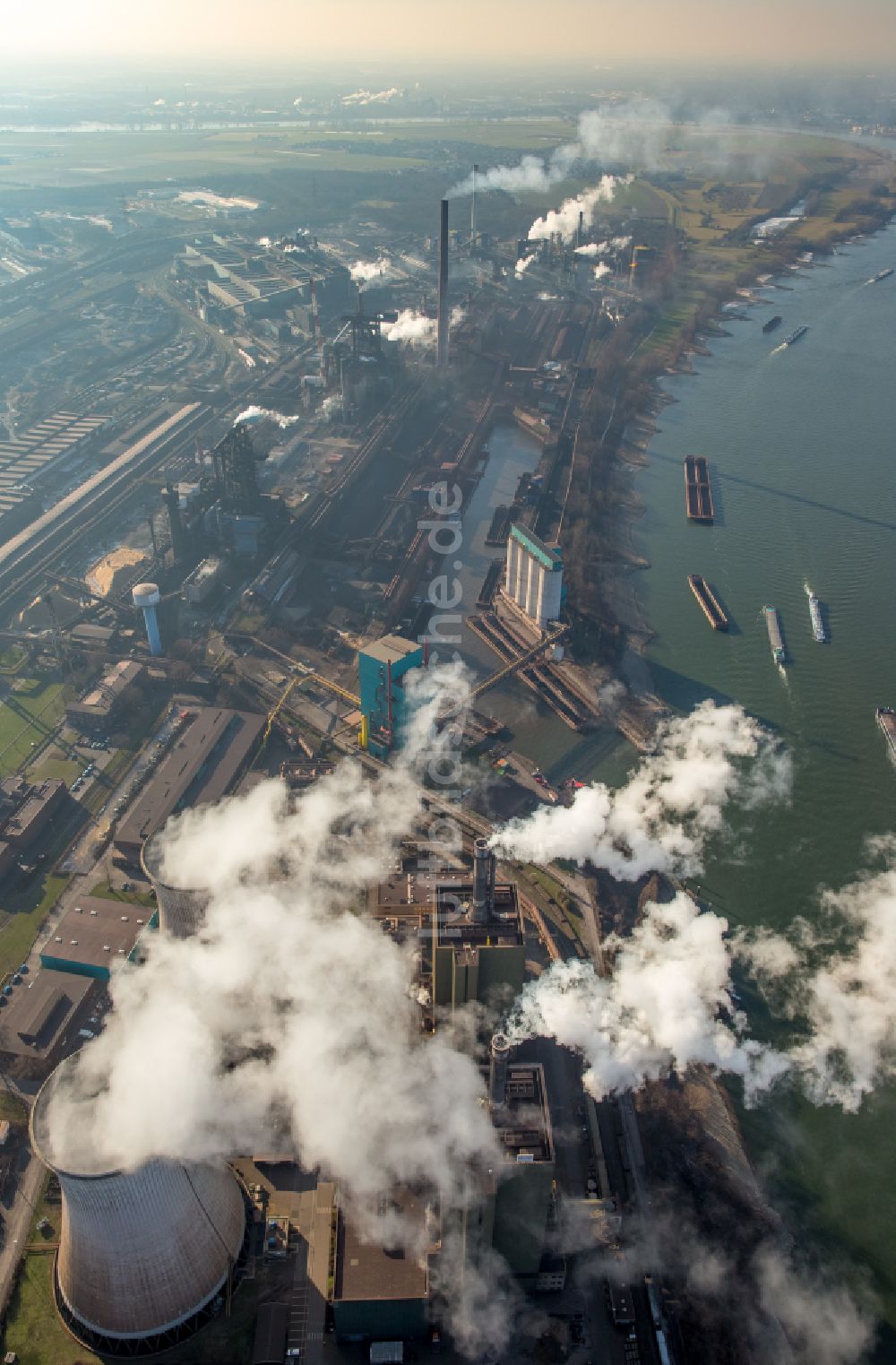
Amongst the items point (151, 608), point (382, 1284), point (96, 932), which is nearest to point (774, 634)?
point (151, 608)

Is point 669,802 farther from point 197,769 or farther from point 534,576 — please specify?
point 197,769

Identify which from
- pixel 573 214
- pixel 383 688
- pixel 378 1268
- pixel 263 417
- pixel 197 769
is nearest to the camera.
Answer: pixel 378 1268

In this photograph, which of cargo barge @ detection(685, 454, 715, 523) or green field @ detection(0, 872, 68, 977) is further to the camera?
cargo barge @ detection(685, 454, 715, 523)

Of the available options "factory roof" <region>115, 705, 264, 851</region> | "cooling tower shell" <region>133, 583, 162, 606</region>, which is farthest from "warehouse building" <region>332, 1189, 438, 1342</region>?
"cooling tower shell" <region>133, 583, 162, 606</region>

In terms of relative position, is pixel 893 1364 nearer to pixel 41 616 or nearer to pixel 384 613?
pixel 384 613

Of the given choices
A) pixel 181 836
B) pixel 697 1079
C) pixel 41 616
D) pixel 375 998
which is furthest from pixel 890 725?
Result: pixel 41 616

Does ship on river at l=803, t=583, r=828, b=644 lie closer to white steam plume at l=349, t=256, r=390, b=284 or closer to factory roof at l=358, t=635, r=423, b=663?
factory roof at l=358, t=635, r=423, b=663
